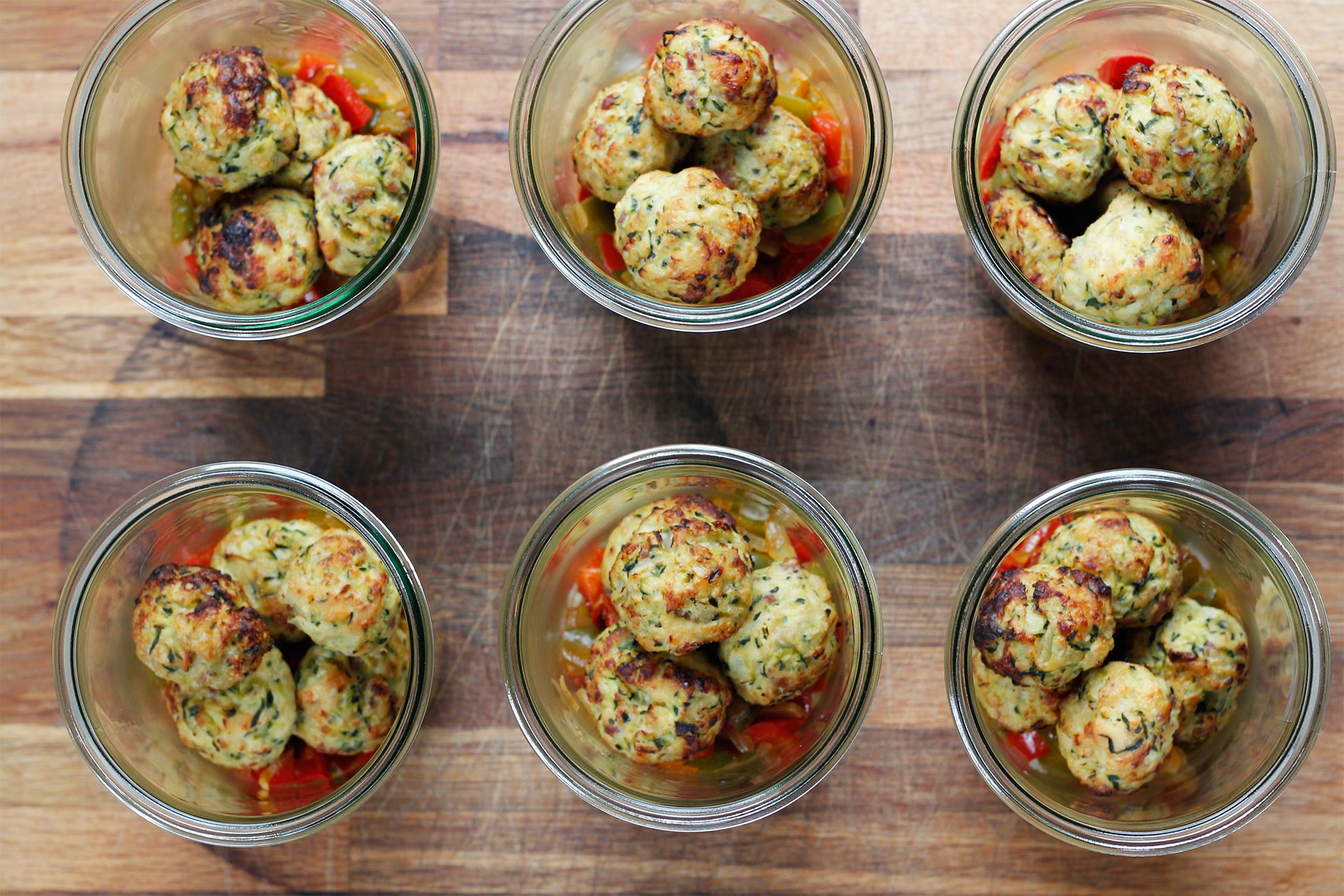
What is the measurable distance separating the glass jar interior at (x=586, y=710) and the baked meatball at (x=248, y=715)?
378 mm

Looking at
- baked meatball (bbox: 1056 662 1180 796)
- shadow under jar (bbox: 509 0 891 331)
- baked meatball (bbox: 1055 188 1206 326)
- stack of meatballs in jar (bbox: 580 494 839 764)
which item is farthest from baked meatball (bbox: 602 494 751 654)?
baked meatball (bbox: 1055 188 1206 326)

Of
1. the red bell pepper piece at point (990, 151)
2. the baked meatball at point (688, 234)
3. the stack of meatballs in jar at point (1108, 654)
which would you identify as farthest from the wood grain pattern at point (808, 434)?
the baked meatball at point (688, 234)

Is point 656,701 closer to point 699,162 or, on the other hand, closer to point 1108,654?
point 1108,654

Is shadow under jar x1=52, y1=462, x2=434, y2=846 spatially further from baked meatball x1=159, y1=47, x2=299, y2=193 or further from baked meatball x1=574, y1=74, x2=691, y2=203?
baked meatball x1=574, y1=74, x2=691, y2=203

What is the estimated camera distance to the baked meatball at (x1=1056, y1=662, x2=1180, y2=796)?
4.95ft

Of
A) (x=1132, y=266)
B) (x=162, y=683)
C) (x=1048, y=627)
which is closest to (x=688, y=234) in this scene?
(x=1132, y=266)

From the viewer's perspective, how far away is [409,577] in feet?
5.32

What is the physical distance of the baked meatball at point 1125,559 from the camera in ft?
5.16

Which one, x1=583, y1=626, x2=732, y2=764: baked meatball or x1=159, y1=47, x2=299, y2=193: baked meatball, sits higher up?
x1=159, y1=47, x2=299, y2=193: baked meatball

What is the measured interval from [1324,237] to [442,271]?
5.29 ft

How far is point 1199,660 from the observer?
1608 mm

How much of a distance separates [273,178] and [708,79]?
72 cm

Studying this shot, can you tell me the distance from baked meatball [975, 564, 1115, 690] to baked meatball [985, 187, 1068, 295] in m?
0.45

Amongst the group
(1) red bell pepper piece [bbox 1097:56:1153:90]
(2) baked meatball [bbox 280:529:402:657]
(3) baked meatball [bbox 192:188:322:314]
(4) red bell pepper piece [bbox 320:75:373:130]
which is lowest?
(2) baked meatball [bbox 280:529:402:657]
